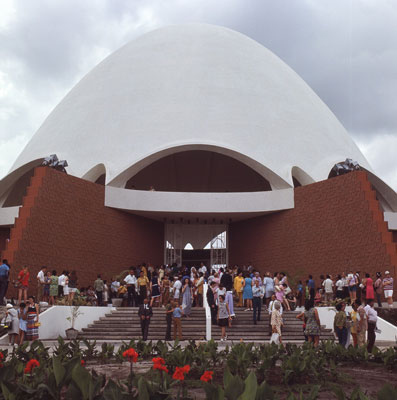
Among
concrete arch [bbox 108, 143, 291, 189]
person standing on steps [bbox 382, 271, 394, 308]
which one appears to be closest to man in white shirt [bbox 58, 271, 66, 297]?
concrete arch [bbox 108, 143, 291, 189]

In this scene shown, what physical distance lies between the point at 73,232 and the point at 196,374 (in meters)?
12.0

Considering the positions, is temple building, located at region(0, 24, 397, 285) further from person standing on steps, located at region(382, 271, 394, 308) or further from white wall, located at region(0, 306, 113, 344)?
white wall, located at region(0, 306, 113, 344)

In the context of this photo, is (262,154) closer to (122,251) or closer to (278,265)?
(278,265)

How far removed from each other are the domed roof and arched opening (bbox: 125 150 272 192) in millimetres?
3882

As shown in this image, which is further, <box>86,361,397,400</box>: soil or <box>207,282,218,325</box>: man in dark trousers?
<box>207,282,218,325</box>: man in dark trousers

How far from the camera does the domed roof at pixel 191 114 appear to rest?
20.3m

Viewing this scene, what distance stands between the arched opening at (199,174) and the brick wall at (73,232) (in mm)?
6185

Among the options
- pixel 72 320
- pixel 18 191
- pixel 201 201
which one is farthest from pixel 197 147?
pixel 72 320

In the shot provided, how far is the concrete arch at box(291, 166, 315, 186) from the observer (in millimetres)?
20359

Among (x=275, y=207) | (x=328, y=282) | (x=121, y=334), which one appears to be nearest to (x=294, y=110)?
(x=275, y=207)

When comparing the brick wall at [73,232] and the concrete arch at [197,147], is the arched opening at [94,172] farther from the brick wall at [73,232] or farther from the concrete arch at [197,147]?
the brick wall at [73,232]

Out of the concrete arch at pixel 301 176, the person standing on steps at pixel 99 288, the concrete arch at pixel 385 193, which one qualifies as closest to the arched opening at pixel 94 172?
the person standing on steps at pixel 99 288

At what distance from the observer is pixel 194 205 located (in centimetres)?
1881

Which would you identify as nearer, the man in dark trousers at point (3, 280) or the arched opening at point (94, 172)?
the man in dark trousers at point (3, 280)
